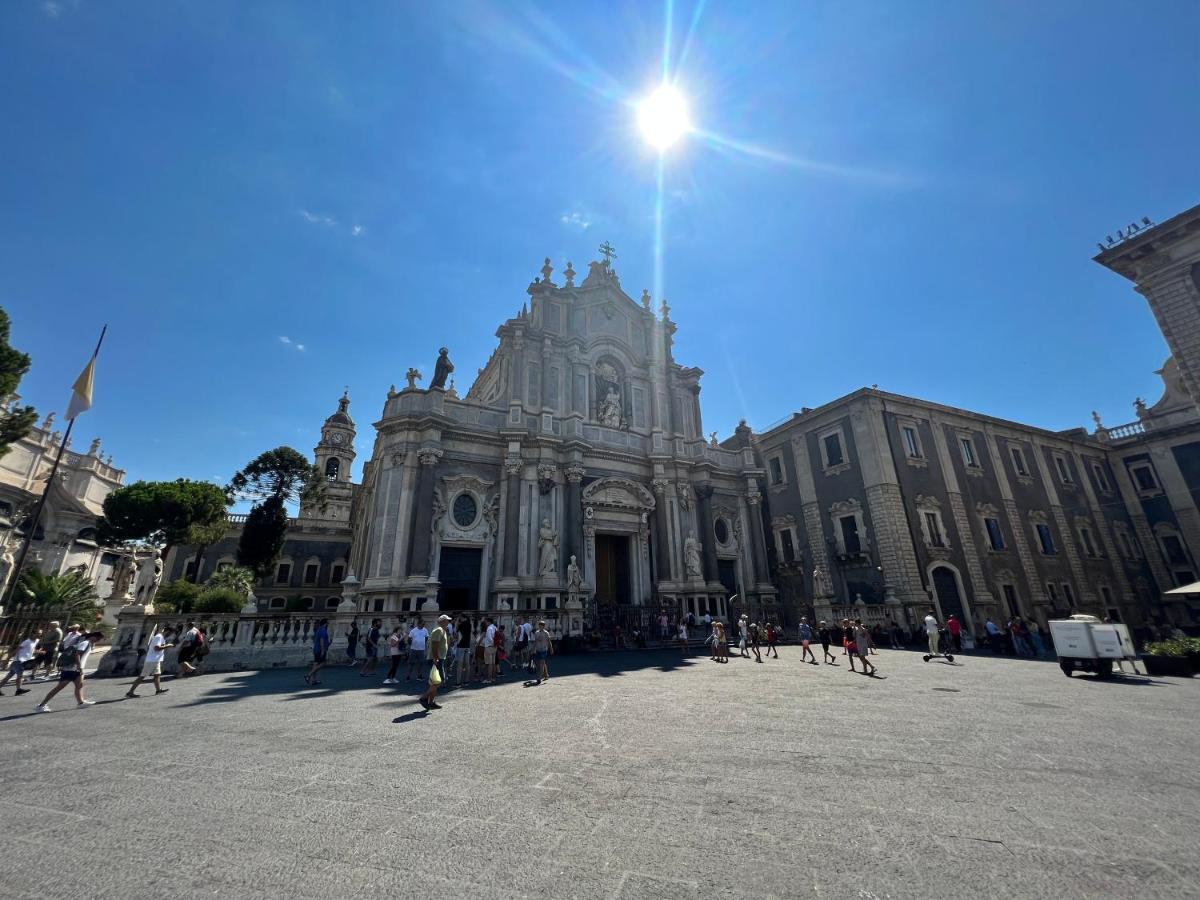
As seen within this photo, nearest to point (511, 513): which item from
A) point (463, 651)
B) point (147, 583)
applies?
point (463, 651)

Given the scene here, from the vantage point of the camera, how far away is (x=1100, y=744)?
229 inches

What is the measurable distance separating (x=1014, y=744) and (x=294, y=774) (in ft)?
26.4

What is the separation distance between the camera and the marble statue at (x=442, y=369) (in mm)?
23484

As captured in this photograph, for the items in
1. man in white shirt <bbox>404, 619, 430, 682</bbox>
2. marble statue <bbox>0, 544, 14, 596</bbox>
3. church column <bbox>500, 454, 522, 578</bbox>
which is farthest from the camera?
church column <bbox>500, 454, 522, 578</bbox>

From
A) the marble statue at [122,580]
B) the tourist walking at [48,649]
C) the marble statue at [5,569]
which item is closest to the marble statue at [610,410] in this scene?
the marble statue at [122,580]

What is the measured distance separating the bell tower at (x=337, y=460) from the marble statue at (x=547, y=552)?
30.0 m

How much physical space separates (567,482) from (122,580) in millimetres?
15940

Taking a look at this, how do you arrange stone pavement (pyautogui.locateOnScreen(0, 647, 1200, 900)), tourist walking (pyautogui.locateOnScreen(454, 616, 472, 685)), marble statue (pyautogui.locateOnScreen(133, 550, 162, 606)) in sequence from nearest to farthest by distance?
stone pavement (pyautogui.locateOnScreen(0, 647, 1200, 900)) < tourist walking (pyautogui.locateOnScreen(454, 616, 472, 685)) < marble statue (pyautogui.locateOnScreen(133, 550, 162, 606))

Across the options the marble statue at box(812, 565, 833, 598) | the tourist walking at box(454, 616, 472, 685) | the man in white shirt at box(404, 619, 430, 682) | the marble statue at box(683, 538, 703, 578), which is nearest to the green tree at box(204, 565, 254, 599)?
the man in white shirt at box(404, 619, 430, 682)

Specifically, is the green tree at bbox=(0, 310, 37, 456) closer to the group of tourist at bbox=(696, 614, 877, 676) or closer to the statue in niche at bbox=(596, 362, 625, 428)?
the statue in niche at bbox=(596, 362, 625, 428)

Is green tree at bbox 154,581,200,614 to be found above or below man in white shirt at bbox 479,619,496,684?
above

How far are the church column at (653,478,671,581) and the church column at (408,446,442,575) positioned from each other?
10.8m

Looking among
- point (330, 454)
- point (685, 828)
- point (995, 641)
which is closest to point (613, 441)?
point (995, 641)

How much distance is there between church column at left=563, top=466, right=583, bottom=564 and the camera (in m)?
22.3
